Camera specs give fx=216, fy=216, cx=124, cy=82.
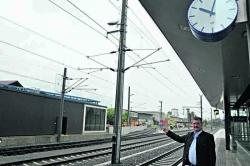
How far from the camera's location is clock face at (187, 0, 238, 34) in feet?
10.5

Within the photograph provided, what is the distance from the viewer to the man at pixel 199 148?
10.3 ft

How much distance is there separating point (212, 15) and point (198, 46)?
8.92 ft

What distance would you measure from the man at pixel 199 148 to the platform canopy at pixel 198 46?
2428 millimetres

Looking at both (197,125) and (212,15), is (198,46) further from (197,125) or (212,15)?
(197,125)

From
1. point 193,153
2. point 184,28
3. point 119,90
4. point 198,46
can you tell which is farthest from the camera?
point 119,90

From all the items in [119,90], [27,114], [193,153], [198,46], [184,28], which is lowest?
[193,153]

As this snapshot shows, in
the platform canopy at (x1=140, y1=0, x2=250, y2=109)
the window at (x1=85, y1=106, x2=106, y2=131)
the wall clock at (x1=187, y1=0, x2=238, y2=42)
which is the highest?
the platform canopy at (x1=140, y1=0, x2=250, y2=109)

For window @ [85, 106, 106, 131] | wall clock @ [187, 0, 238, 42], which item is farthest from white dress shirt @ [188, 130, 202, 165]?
window @ [85, 106, 106, 131]

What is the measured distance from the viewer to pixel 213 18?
130 inches

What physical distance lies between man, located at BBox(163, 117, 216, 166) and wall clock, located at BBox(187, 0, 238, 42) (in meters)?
1.35

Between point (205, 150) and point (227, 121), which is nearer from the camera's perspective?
point (205, 150)

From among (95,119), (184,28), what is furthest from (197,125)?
(95,119)

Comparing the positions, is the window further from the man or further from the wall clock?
the wall clock

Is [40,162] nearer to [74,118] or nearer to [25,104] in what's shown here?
[25,104]
